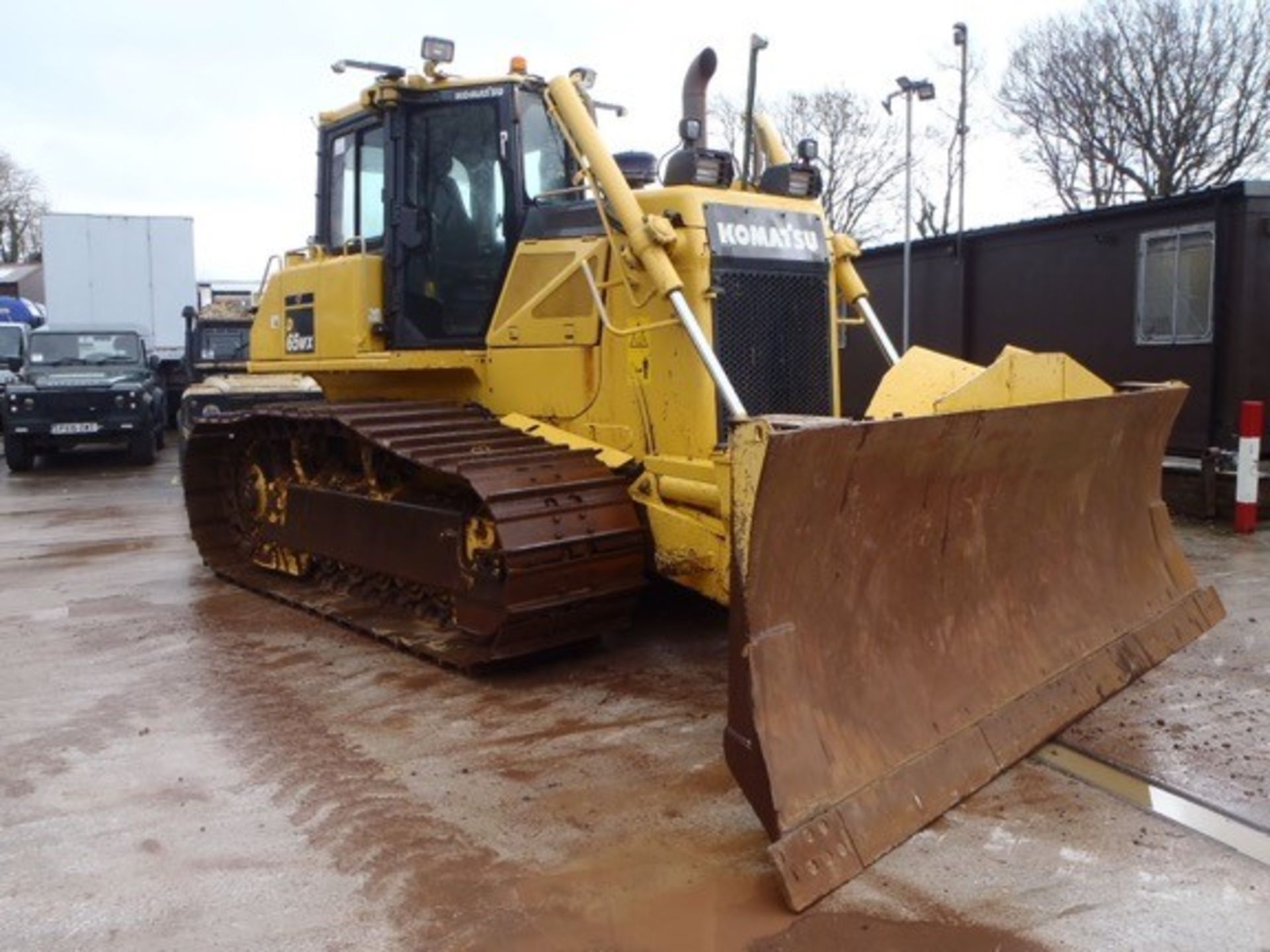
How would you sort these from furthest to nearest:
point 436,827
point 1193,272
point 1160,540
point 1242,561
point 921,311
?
1. point 921,311
2. point 1193,272
3. point 1242,561
4. point 1160,540
5. point 436,827

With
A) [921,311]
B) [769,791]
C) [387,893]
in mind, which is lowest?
[387,893]

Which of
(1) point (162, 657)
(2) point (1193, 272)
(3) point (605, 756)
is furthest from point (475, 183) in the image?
(2) point (1193, 272)

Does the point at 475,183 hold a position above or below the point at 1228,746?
above

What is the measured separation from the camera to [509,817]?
12.6 ft

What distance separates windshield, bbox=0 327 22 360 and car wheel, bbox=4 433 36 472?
5812 millimetres

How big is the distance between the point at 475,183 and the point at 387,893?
402 cm

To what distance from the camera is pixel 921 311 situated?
12.5m

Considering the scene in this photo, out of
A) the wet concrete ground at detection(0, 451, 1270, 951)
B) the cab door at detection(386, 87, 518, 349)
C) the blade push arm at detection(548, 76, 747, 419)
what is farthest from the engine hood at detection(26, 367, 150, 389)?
the blade push arm at detection(548, 76, 747, 419)

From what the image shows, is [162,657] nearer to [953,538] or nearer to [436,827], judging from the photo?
[436,827]

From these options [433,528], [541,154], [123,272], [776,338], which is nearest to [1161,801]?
[776,338]

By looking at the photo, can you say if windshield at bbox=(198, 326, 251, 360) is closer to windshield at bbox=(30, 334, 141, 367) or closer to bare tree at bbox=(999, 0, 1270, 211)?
windshield at bbox=(30, 334, 141, 367)

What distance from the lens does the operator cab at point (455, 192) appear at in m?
6.12

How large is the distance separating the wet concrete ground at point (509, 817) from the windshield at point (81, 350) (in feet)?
36.6

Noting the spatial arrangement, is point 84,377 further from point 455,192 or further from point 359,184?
point 455,192
